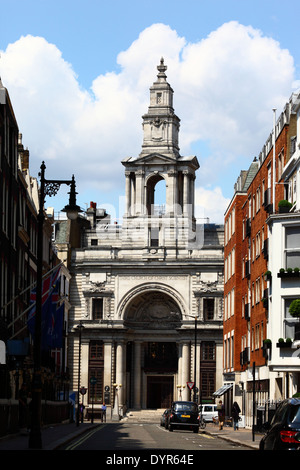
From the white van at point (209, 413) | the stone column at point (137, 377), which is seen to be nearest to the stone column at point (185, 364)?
the stone column at point (137, 377)

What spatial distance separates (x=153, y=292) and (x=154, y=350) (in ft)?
23.7

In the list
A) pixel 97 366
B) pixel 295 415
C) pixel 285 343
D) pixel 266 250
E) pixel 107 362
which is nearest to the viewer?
pixel 295 415

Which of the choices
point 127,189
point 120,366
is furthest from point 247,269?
point 127,189

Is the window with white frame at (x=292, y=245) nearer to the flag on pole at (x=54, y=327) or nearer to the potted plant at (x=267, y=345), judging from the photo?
the potted plant at (x=267, y=345)

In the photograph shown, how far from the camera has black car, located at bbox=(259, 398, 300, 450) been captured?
21.3 metres

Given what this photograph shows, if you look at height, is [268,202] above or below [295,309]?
above

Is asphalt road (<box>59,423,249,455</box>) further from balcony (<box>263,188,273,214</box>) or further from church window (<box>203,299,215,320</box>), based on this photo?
church window (<box>203,299,215,320</box>)

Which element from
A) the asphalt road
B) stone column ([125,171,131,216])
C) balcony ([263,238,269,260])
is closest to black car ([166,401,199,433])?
balcony ([263,238,269,260])

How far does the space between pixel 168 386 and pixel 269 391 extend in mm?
58497

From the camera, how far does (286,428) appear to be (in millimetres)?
21547

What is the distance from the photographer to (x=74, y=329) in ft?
371

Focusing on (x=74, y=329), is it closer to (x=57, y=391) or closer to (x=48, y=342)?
(x=57, y=391)

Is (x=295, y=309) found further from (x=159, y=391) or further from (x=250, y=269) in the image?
(x=159, y=391)

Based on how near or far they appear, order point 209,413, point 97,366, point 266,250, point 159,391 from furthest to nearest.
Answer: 1. point 159,391
2. point 97,366
3. point 209,413
4. point 266,250
